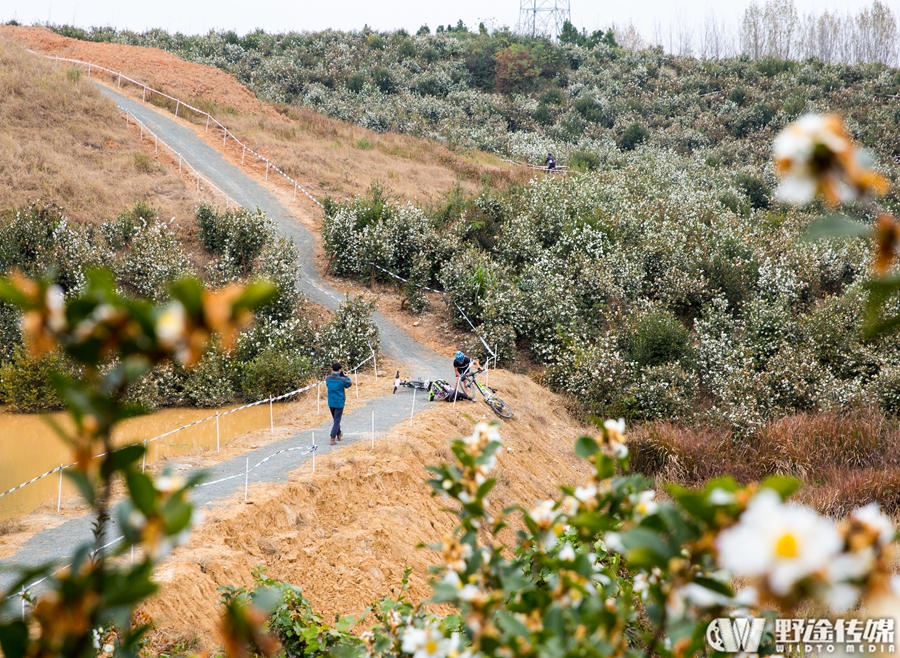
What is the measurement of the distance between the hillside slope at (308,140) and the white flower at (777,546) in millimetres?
25633

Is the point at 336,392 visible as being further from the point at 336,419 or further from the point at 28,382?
the point at 28,382

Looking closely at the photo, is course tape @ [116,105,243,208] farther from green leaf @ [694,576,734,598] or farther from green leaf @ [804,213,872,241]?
green leaf @ [804,213,872,241]

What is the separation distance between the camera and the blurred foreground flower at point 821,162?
106cm

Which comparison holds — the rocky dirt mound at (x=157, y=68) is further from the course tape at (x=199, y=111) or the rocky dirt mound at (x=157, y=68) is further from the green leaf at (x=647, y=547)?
the green leaf at (x=647, y=547)

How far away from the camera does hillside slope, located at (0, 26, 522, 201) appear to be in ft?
90.3

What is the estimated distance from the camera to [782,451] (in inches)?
472

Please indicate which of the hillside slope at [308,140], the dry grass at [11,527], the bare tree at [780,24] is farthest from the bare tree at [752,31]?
the dry grass at [11,527]

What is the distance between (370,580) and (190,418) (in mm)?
7297

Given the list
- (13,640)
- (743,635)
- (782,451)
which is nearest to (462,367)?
(782,451)

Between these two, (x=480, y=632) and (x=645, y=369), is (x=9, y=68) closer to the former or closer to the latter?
(x=645, y=369)

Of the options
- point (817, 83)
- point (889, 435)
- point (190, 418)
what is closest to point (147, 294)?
point (190, 418)

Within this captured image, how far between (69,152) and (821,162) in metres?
25.2

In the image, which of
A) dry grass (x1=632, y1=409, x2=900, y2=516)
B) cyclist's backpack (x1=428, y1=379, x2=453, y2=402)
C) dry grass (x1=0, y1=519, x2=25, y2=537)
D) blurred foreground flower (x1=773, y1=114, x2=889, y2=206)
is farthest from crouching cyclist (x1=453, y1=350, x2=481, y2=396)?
blurred foreground flower (x1=773, y1=114, x2=889, y2=206)

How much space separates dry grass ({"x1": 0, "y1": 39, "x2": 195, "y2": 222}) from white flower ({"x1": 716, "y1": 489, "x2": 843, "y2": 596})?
20.8 meters
